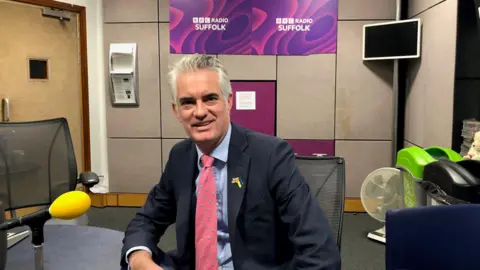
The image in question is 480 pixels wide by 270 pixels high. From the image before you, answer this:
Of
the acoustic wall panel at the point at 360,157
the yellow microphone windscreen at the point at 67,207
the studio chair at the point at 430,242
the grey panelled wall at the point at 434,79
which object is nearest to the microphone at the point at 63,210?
the yellow microphone windscreen at the point at 67,207

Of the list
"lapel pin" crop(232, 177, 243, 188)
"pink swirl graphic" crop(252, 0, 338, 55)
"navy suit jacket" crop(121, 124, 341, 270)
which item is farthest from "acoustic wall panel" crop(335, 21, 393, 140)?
"lapel pin" crop(232, 177, 243, 188)

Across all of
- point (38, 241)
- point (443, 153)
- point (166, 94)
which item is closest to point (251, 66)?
point (166, 94)

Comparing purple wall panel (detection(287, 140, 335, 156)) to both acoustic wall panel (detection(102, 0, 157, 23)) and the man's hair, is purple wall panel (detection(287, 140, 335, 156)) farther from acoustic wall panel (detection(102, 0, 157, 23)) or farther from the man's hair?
the man's hair

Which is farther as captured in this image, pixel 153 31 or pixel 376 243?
pixel 153 31

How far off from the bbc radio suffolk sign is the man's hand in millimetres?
3324

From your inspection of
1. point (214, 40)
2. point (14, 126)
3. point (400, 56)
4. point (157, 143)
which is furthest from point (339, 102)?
point (14, 126)

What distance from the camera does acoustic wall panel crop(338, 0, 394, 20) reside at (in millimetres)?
4270

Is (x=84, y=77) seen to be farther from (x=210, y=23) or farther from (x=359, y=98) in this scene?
(x=359, y=98)

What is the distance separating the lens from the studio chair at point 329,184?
1778mm

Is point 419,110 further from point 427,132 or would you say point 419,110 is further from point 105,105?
point 105,105

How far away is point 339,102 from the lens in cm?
443

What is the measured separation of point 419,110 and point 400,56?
0.51 meters

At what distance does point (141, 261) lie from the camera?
131cm

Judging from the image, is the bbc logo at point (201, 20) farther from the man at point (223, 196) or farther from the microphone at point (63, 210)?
the microphone at point (63, 210)
